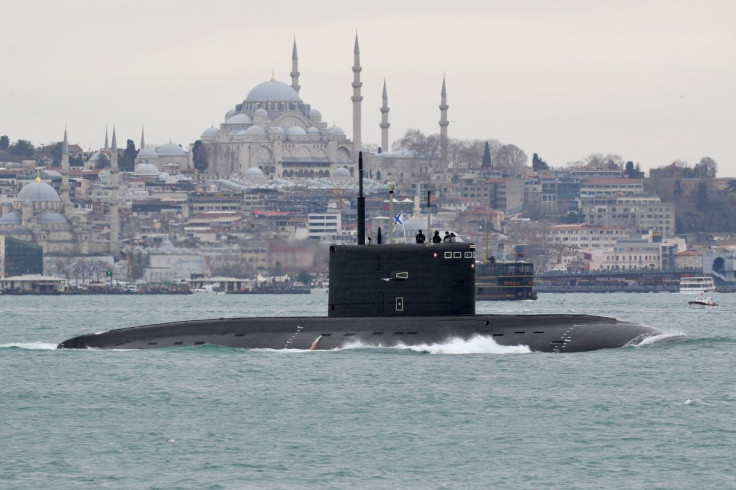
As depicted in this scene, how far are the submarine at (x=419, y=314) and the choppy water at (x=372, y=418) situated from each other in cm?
31

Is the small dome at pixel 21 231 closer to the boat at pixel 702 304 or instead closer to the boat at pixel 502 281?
the boat at pixel 502 281

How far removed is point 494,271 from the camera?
11112 cm

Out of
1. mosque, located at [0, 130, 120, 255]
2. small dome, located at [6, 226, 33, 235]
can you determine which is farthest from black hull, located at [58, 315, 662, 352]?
small dome, located at [6, 226, 33, 235]

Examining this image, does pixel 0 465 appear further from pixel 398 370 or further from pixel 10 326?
pixel 10 326

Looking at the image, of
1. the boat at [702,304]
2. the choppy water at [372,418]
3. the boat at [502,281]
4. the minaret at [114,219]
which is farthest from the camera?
the minaret at [114,219]

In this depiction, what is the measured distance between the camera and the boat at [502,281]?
109812 millimetres

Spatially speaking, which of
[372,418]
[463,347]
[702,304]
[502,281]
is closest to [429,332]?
[463,347]

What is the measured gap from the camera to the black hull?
34469 mm

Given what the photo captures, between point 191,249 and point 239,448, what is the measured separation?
156785 millimetres

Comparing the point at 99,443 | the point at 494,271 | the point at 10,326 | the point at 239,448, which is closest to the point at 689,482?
the point at 239,448

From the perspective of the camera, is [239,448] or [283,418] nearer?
[239,448]

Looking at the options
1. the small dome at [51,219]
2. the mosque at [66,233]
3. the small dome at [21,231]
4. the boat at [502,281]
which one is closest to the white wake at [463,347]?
the boat at [502,281]

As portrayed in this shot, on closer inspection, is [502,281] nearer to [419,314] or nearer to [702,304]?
[702,304]

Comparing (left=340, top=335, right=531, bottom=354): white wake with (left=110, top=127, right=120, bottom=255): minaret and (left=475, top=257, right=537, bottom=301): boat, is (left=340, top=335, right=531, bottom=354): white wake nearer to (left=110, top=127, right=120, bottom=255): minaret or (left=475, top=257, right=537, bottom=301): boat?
(left=475, top=257, right=537, bottom=301): boat
